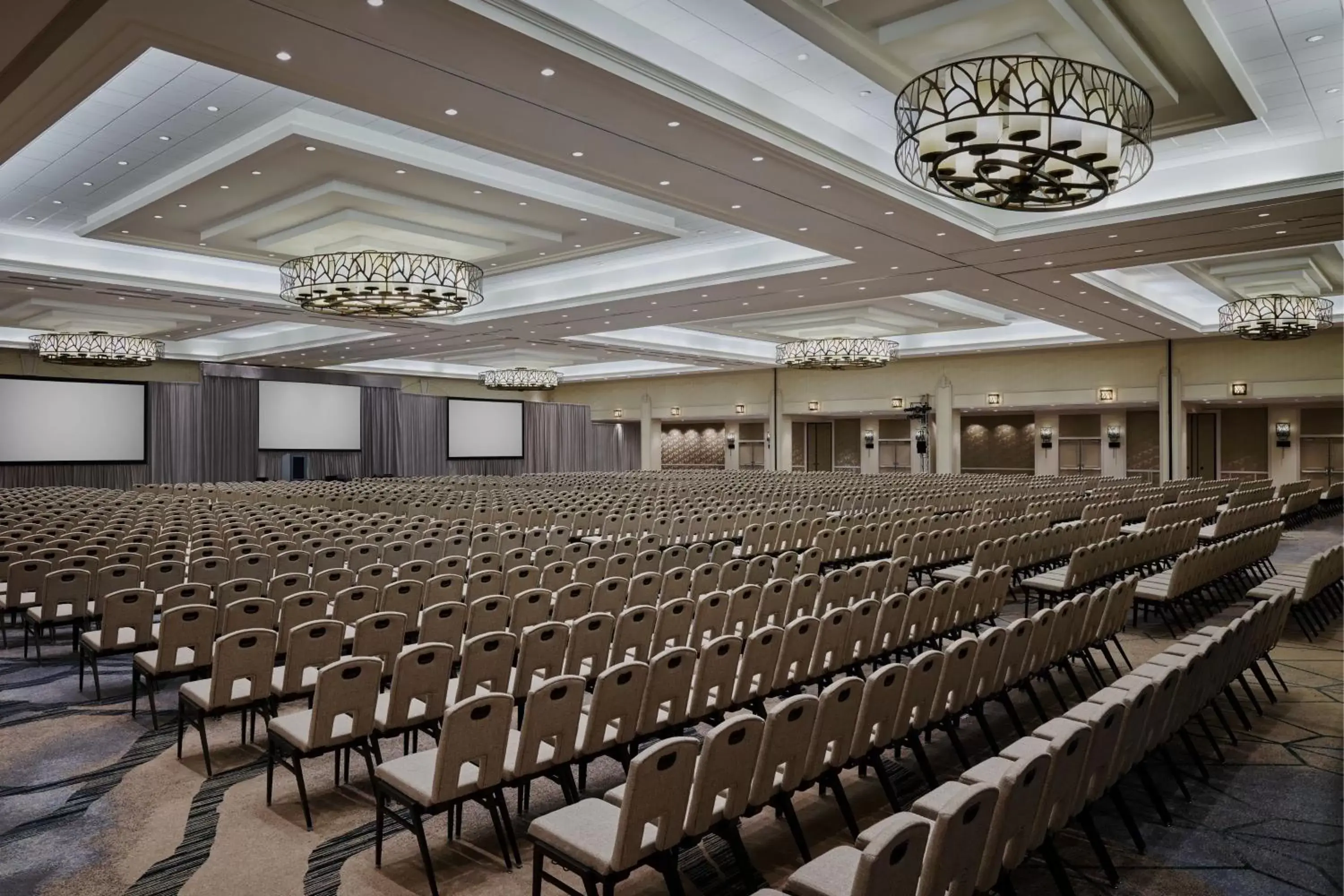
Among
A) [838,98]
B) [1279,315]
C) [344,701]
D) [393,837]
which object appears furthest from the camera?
[1279,315]

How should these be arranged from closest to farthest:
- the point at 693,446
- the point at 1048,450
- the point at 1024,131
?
the point at 1024,131 < the point at 1048,450 < the point at 693,446

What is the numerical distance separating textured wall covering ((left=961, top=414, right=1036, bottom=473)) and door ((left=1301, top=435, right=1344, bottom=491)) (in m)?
7.57

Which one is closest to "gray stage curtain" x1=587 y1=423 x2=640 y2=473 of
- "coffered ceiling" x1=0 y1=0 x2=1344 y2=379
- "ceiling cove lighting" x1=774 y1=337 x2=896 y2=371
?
"ceiling cove lighting" x1=774 y1=337 x2=896 y2=371

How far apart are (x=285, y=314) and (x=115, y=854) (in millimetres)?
16180

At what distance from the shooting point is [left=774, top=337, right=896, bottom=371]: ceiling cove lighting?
22672 mm

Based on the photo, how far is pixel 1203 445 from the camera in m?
28.4

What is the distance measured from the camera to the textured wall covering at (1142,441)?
27.5 meters

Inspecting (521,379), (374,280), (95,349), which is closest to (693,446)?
(521,379)

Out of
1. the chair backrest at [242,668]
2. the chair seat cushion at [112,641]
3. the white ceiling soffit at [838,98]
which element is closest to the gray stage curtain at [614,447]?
the white ceiling soffit at [838,98]

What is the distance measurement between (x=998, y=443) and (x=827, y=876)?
30.4 meters

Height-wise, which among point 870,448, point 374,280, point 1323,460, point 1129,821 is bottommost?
point 1129,821

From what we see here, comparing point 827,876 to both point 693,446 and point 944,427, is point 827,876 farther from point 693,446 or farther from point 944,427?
point 693,446

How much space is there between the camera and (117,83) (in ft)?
27.4

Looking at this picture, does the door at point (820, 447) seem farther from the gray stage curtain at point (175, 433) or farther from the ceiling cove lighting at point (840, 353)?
the gray stage curtain at point (175, 433)
